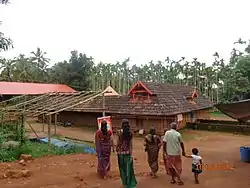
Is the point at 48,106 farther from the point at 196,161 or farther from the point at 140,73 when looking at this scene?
the point at 140,73

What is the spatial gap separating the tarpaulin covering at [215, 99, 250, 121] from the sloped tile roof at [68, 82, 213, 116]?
8175 mm

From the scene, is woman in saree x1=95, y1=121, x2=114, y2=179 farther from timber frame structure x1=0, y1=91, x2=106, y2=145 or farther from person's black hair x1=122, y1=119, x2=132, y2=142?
timber frame structure x1=0, y1=91, x2=106, y2=145

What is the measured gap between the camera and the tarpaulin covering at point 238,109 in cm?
972

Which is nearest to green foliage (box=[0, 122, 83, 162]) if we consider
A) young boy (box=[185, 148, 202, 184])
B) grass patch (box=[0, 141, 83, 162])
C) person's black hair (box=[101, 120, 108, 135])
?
grass patch (box=[0, 141, 83, 162])

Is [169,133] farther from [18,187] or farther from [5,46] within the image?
[5,46]

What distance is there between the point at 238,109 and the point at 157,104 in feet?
31.8

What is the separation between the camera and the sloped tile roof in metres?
19.2

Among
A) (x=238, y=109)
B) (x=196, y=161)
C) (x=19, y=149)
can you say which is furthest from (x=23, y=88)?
(x=196, y=161)

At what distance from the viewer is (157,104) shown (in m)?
19.5

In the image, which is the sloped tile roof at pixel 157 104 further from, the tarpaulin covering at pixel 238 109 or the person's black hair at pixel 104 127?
the person's black hair at pixel 104 127

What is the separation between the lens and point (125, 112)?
20203 millimetres

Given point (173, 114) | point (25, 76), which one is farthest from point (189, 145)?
point (25, 76)

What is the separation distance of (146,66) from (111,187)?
42.3 meters

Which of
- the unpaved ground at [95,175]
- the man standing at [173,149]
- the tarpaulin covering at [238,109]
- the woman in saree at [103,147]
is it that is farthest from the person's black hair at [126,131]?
the tarpaulin covering at [238,109]
